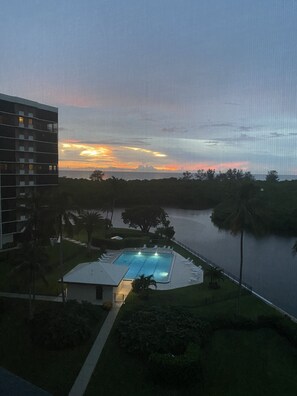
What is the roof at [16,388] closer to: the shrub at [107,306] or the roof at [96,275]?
the shrub at [107,306]

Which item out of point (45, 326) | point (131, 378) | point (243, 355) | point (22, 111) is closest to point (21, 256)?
point (45, 326)

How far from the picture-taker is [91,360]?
1991 cm

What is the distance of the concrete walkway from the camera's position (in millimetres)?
17516

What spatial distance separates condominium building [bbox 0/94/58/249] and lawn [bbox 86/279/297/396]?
25.2 m

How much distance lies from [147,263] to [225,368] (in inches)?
877

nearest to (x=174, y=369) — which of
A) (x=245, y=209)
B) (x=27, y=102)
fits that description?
(x=245, y=209)

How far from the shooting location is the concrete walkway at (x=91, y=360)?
17516 mm

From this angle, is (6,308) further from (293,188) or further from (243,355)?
(293,188)

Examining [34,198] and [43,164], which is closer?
[34,198]

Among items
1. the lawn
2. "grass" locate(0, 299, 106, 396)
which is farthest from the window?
"grass" locate(0, 299, 106, 396)

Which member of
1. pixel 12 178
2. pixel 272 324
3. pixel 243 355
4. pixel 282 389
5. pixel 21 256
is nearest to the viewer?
pixel 282 389

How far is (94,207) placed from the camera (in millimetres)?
110188

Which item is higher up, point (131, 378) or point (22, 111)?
point (22, 111)

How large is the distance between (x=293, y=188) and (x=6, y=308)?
105593 mm
